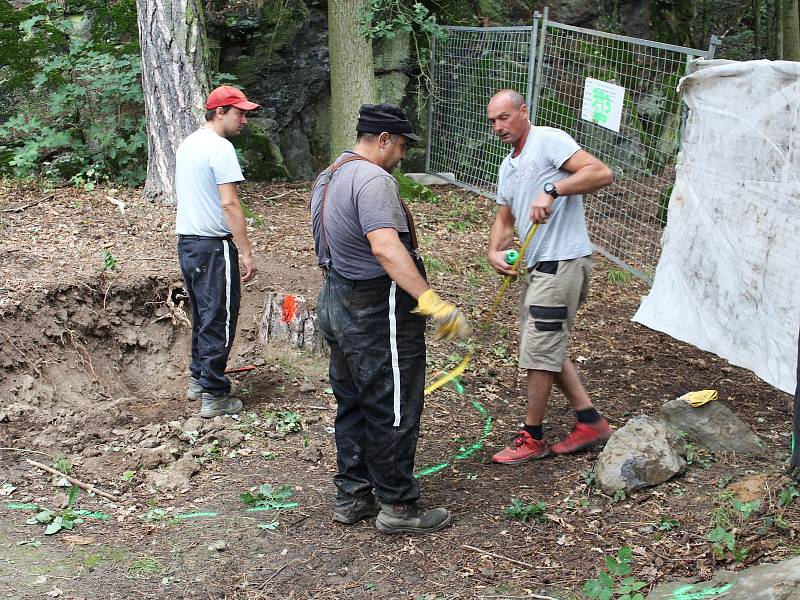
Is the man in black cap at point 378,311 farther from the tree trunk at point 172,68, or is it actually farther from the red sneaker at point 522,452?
the tree trunk at point 172,68

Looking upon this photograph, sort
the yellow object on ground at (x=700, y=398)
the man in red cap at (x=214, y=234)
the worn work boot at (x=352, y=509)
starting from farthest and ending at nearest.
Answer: the man in red cap at (x=214, y=234) → the yellow object on ground at (x=700, y=398) → the worn work boot at (x=352, y=509)

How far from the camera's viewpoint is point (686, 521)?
393 centimetres

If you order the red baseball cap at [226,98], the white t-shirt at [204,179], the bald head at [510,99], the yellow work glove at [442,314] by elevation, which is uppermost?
the bald head at [510,99]

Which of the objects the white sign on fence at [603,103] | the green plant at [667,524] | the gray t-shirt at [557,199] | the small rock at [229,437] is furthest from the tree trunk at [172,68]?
the green plant at [667,524]

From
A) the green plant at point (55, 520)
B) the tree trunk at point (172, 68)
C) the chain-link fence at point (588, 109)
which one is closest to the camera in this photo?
the green plant at point (55, 520)

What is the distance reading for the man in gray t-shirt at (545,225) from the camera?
446cm

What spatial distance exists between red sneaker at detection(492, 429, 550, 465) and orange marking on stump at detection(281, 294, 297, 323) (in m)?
2.11

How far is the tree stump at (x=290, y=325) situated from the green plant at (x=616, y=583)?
10.4 ft

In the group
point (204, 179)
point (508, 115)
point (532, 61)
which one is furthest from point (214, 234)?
point (532, 61)

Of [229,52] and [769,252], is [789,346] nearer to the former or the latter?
[769,252]

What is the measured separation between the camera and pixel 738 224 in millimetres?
6000

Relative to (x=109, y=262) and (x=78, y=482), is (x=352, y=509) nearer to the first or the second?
(x=78, y=482)

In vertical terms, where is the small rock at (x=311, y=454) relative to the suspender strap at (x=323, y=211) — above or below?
below

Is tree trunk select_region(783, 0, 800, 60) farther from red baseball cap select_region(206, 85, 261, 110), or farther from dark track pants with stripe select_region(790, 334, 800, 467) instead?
dark track pants with stripe select_region(790, 334, 800, 467)
